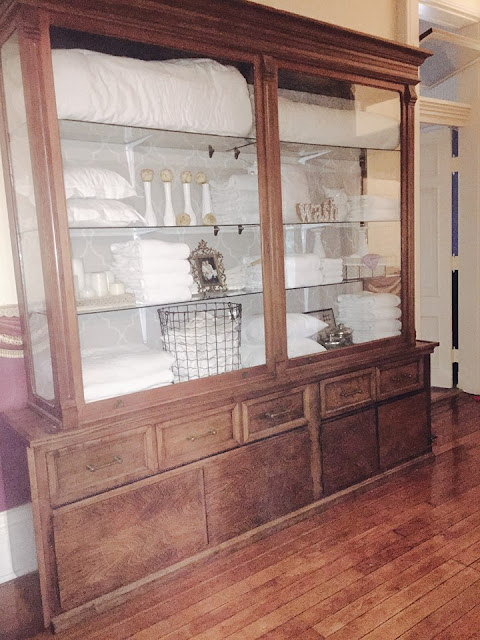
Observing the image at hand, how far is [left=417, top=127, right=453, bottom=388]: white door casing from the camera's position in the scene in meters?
4.71

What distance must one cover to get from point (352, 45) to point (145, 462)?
2.14 meters

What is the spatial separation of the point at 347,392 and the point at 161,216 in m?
1.28

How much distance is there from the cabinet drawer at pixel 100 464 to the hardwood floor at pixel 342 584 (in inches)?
19.2

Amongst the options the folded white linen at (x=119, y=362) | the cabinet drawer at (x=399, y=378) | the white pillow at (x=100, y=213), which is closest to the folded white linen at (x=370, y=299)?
the cabinet drawer at (x=399, y=378)

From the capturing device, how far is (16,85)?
1996mm

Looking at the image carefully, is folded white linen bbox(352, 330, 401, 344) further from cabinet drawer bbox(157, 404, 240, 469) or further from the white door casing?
the white door casing

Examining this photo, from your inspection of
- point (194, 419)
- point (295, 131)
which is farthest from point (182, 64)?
point (194, 419)

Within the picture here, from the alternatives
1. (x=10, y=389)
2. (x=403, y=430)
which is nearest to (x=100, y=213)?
(x=10, y=389)

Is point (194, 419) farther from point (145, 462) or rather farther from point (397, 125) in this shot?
point (397, 125)

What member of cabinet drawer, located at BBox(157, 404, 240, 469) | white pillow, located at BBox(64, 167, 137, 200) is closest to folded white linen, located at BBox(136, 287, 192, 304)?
white pillow, located at BBox(64, 167, 137, 200)

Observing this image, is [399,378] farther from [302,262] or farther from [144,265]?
[144,265]

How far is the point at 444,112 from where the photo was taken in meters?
4.33

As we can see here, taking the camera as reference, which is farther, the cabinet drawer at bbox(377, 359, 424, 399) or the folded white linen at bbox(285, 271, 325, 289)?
the cabinet drawer at bbox(377, 359, 424, 399)

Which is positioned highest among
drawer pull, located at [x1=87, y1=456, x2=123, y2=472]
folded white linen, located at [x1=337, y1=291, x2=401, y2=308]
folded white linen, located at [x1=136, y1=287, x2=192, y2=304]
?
folded white linen, located at [x1=136, y1=287, x2=192, y2=304]
